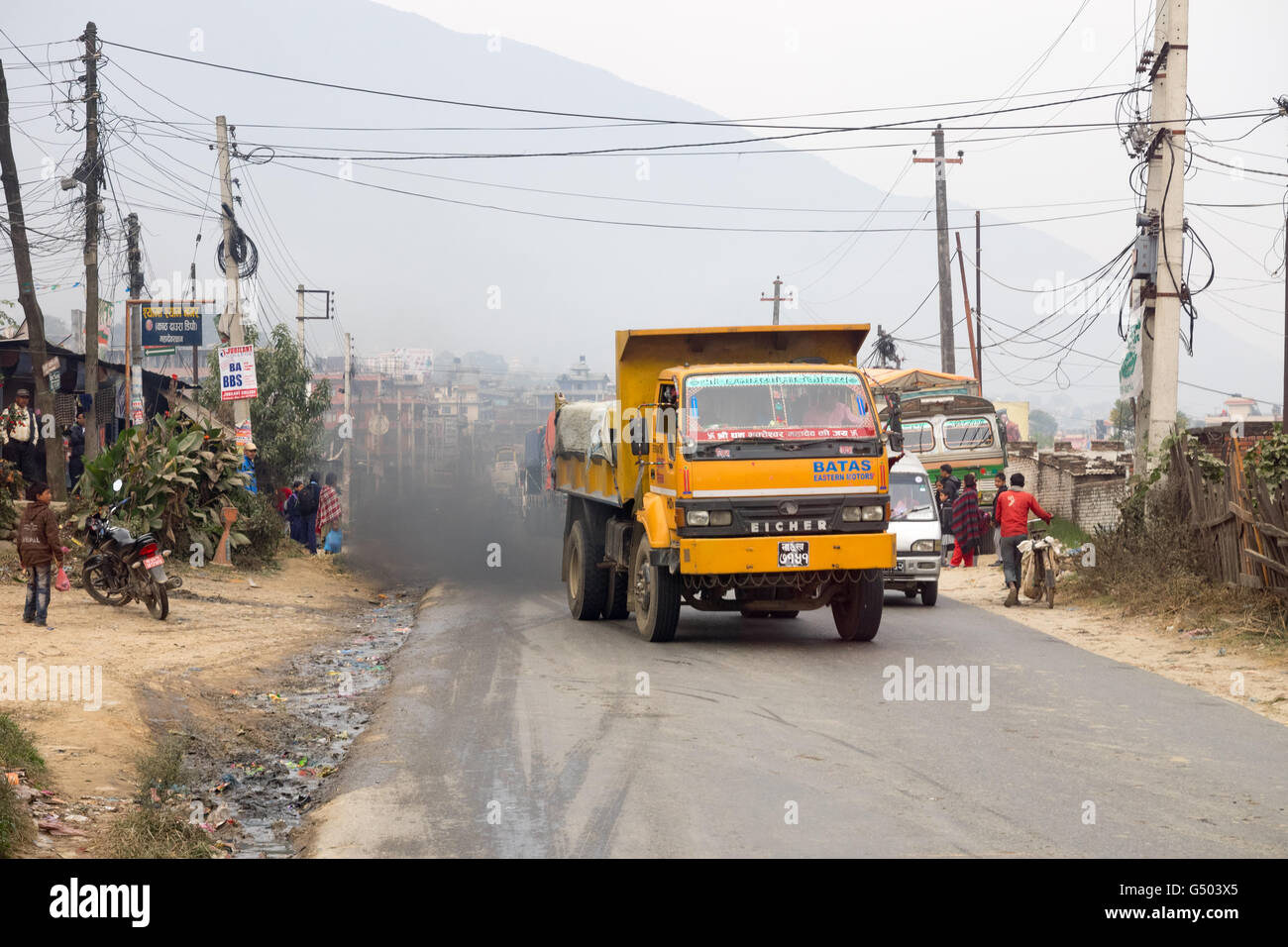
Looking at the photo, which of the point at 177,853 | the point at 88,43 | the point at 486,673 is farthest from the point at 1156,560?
the point at 88,43

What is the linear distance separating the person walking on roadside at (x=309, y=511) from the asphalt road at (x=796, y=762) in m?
14.6

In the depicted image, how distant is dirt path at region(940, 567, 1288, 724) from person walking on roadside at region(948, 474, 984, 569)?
588 centimetres

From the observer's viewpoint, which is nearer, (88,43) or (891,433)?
(891,433)

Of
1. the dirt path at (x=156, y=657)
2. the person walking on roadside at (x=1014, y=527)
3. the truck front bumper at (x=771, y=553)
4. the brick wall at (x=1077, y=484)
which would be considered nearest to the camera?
the dirt path at (x=156, y=657)

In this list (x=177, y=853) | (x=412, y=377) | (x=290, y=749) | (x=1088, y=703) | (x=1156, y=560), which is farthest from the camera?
(x=412, y=377)

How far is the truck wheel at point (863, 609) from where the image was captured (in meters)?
13.4

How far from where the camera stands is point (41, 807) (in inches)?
275

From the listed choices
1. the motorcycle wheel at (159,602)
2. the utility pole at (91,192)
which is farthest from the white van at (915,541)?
the utility pole at (91,192)

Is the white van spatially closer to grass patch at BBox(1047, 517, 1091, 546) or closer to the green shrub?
grass patch at BBox(1047, 517, 1091, 546)

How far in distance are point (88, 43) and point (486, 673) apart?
72.4ft

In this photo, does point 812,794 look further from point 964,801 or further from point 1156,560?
point 1156,560

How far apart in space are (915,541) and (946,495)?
969 centimetres

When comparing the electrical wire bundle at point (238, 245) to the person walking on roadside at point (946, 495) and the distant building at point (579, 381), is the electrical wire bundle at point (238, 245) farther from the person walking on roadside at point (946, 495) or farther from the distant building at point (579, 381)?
the distant building at point (579, 381)
